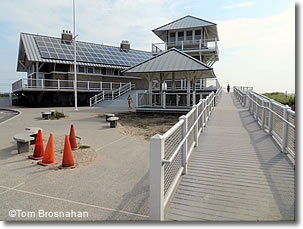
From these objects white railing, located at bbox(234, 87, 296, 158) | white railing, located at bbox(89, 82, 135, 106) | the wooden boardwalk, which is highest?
white railing, located at bbox(89, 82, 135, 106)

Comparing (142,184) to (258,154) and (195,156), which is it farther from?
(258,154)

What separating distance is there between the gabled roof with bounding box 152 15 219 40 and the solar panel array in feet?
20.4

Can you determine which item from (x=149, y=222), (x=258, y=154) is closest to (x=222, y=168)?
(x=258, y=154)

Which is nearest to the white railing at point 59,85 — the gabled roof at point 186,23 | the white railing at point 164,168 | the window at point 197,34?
the gabled roof at point 186,23

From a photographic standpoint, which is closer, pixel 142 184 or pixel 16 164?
pixel 142 184

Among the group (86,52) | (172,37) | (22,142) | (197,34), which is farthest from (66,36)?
(22,142)

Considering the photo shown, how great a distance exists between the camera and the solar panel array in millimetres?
26953

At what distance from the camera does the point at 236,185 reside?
4.25 m

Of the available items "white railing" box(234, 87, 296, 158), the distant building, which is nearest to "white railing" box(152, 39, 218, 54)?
the distant building

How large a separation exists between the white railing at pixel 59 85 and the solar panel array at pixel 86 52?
9.20 feet

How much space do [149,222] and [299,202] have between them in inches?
94.0

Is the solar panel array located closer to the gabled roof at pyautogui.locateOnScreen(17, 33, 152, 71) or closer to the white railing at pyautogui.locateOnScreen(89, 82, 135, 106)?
the gabled roof at pyautogui.locateOnScreen(17, 33, 152, 71)

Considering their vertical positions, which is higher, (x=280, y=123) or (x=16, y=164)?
(x=280, y=123)

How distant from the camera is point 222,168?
5.02m
